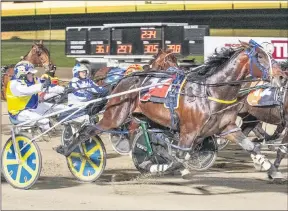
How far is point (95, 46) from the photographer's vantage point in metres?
21.6

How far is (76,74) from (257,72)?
337 cm

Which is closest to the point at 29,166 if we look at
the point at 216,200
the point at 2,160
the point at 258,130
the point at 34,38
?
the point at 2,160

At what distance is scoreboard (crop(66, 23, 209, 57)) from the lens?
810 inches

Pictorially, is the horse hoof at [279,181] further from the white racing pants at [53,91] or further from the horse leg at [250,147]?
the white racing pants at [53,91]

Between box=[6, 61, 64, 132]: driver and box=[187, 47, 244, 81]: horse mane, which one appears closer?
box=[187, 47, 244, 81]: horse mane

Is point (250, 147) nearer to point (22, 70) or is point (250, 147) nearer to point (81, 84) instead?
point (22, 70)

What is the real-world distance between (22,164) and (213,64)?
8.00 ft

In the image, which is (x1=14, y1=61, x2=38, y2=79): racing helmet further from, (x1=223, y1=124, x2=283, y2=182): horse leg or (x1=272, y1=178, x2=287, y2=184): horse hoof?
(x1=272, y1=178, x2=287, y2=184): horse hoof

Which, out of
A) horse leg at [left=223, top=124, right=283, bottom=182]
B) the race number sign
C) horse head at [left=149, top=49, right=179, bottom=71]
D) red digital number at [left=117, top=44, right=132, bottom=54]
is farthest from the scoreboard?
horse leg at [left=223, top=124, right=283, bottom=182]

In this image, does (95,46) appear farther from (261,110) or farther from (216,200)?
(216,200)

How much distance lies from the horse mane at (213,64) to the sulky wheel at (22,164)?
1946 millimetres

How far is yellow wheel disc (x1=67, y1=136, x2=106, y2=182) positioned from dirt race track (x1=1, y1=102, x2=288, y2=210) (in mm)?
117

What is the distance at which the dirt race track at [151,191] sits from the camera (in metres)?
7.54

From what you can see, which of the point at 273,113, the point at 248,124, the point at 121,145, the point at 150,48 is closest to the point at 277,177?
the point at 273,113
